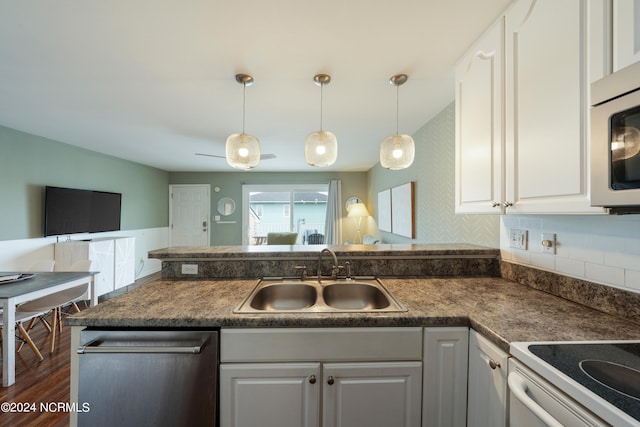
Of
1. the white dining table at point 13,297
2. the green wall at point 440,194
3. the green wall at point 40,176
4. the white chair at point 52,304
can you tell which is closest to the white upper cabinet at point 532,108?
the green wall at point 440,194

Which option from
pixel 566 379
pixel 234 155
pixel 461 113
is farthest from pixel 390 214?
pixel 566 379

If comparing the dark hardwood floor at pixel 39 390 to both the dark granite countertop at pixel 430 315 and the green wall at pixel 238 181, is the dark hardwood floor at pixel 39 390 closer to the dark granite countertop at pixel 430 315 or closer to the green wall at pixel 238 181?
the dark granite countertop at pixel 430 315

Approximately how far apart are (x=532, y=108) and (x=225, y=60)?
1.70 m

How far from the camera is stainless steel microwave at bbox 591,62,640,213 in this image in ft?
2.16

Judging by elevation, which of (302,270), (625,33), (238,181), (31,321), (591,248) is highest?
(238,181)

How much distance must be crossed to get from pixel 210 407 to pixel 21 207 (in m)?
3.76

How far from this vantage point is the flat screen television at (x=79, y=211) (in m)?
3.14

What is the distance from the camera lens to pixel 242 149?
5.87 feet

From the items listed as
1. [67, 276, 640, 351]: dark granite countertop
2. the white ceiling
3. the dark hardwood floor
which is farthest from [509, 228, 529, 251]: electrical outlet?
the dark hardwood floor

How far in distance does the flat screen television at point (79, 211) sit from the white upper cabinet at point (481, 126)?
15.1 feet

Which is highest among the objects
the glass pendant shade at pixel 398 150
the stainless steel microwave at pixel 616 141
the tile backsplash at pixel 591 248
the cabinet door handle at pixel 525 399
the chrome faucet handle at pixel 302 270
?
the glass pendant shade at pixel 398 150

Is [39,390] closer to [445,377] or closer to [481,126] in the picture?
[445,377]

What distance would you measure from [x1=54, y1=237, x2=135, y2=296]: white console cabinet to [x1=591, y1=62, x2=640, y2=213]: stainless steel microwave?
4149 mm

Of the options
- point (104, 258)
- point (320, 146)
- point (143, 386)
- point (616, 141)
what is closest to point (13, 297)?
point (143, 386)
